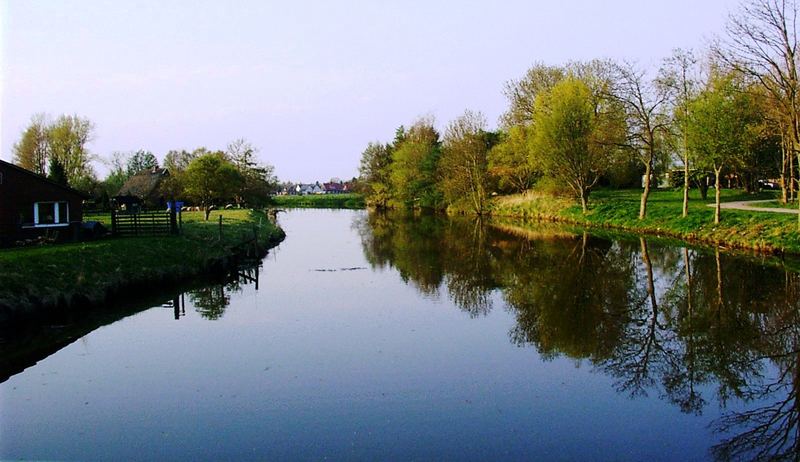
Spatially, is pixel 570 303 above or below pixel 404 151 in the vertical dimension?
below

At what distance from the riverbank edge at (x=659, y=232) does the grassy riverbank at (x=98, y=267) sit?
68.6ft

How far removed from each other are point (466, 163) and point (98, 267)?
41.7m

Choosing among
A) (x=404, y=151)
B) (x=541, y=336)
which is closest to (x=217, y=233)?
(x=541, y=336)

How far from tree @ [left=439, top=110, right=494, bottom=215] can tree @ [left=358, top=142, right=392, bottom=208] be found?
19.4m

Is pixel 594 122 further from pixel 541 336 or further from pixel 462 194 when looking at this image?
pixel 541 336

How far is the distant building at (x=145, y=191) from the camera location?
52281mm

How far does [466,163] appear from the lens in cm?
5700

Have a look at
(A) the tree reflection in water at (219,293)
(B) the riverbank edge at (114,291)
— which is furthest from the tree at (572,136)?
(A) the tree reflection in water at (219,293)

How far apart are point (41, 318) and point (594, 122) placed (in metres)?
34.4

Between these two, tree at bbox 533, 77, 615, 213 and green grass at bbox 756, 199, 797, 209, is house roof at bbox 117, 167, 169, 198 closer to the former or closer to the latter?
tree at bbox 533, 77, 615, 213

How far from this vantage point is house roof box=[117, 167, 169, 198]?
54.0 metres

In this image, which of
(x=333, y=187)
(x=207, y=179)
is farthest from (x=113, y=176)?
(x=333, y=187)

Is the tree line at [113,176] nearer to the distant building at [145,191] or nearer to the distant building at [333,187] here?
the distant building at [145,191]

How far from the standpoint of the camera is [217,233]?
28.6 m
